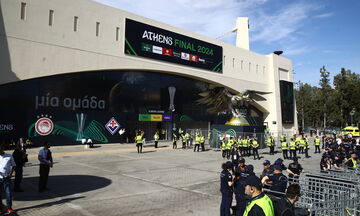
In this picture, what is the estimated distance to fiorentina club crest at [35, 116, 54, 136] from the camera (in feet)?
76.2

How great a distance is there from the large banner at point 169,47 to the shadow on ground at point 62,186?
20.8 meters

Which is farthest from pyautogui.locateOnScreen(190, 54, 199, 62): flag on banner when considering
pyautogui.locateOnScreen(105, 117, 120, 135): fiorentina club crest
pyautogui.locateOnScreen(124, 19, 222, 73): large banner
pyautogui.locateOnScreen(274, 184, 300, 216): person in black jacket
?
pyautogui.locateOnScreen(274, 184, 300, 216): person in black jacket

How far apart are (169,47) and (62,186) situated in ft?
87.8

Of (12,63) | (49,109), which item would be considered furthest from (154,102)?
(12,63)

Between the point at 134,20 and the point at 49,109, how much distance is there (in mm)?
14152

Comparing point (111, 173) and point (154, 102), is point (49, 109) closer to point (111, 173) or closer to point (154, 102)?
point (154, 102)

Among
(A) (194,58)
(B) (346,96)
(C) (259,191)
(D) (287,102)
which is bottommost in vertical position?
(C) (259,191)

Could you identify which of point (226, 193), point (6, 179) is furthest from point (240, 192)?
point (6, 179)

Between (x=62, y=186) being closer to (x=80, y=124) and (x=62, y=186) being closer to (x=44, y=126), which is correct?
(x=44, y=126)

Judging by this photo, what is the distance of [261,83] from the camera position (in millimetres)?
48219

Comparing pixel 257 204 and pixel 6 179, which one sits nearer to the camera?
pixel 257 204

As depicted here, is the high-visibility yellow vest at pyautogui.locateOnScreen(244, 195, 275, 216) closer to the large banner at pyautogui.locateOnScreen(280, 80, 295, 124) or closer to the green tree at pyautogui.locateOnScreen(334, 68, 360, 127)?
the large banner at pyautogui.locateOnScreen(280, 80, 295, 124)

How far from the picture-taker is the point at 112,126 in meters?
28.5

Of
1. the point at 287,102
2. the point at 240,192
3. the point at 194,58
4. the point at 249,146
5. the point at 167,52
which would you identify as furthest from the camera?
the point at 287,102
